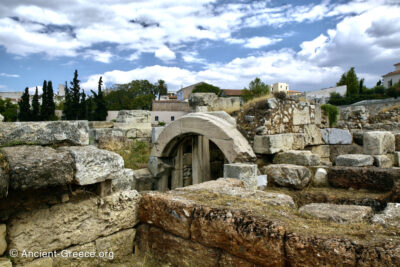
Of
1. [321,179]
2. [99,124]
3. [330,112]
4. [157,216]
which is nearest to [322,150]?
[330,112]

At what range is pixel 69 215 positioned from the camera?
2.71 metres

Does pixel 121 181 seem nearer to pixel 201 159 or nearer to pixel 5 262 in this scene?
pixel 5 262

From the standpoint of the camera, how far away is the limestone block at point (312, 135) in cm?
724

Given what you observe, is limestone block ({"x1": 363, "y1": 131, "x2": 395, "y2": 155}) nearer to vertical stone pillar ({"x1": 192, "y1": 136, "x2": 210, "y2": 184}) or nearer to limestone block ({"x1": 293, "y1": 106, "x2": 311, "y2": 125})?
limestone block ({"x1": 293, "y1": 106, "x2": 311, "y2": 125})

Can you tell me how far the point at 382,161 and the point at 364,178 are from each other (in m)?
1.69

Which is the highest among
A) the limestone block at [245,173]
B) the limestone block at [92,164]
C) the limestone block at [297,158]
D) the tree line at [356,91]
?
the tree line at [356,91]

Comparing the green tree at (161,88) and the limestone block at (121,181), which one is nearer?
the limestone block at (121,181)

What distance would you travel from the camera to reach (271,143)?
20.1 ft

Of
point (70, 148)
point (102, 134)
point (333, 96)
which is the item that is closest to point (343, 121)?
point (102, 134)

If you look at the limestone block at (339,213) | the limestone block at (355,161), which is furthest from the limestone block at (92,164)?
the limestone block at (355,161)

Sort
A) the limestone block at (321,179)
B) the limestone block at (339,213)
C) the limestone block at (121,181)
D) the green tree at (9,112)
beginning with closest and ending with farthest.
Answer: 1. the limestone block at (339,213)
2. the limestone block at (121,181)
3. the limestone block at (321,179)
4. the green tree at (9,112)

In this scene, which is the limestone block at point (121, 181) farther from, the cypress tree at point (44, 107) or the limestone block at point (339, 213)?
the cypress tree at point (44, 107)

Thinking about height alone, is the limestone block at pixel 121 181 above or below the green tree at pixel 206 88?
below

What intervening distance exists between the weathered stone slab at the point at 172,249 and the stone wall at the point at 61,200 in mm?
158
